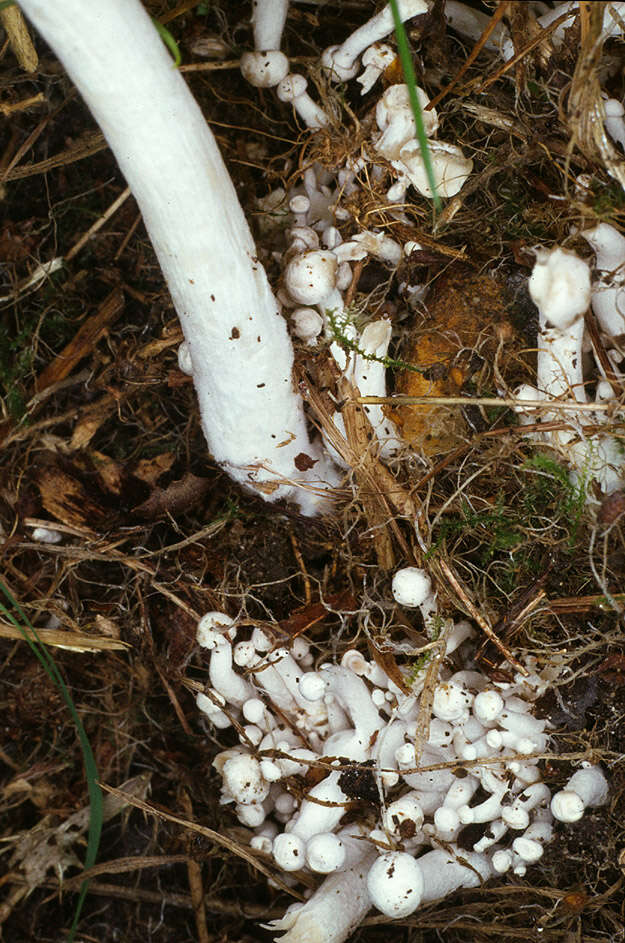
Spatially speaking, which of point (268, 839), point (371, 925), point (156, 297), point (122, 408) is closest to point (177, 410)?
point (122, 408)

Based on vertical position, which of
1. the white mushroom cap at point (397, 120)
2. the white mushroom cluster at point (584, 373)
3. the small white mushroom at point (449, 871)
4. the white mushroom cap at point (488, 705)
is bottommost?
the small white mushroom at point (449, 871)

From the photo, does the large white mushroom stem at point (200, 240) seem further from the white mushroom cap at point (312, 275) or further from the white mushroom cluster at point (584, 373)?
the white mushroom cluster at point (584, 373)

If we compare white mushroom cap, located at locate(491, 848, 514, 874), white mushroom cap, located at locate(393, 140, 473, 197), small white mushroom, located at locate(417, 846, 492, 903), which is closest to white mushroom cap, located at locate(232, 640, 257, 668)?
small white mushroom, located at locate(417, 846, 492, 903)

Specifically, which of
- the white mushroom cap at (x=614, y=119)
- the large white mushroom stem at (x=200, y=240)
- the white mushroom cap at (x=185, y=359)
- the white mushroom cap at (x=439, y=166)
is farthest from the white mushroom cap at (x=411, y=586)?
the white mushroom cap at (x=614, y=119)

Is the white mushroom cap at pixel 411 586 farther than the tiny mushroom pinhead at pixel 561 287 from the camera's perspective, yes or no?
Yes

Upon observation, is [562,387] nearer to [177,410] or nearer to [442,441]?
[442,441]

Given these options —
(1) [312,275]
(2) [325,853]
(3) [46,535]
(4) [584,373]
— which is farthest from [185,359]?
(2) [325,853]

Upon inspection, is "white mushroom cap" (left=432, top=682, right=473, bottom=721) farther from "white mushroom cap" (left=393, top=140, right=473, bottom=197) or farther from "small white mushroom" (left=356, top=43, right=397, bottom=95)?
"small white mushroom" (left=356, top=43, right=397, bottom=95)

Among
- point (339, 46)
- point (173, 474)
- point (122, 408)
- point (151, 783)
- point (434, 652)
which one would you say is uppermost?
point (339, 46)
